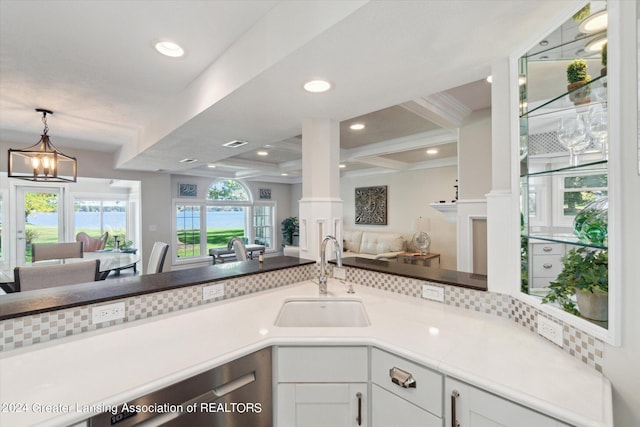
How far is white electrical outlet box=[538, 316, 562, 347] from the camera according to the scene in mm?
1066

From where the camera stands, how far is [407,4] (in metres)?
0.99

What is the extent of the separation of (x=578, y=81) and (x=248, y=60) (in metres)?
1.53

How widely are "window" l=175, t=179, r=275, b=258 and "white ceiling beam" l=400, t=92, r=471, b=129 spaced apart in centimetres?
577

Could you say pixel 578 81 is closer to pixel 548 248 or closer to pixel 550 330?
pixel 548 248

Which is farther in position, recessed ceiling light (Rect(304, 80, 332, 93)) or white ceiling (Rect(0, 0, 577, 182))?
recessed ceiling light (Rect(304, 80, 332, 93))

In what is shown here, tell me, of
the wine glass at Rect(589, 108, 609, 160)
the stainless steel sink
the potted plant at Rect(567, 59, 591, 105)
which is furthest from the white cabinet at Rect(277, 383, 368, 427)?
the potted plant at Rect(567, 59, 591, 105)

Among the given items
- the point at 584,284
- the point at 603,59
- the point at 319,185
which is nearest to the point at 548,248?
the point at 584,284

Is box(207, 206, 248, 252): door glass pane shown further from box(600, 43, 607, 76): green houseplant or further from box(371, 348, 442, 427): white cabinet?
box(600, 43, 607, 76): green houseplant

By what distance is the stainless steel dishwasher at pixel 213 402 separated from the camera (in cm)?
89

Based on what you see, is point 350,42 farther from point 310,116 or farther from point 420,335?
point 420,335

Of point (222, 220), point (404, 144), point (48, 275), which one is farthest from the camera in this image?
point (222, 220)

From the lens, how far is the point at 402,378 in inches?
42.8

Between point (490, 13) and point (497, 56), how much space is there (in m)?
0.38

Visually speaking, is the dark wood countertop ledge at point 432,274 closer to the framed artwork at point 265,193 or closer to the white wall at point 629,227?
the white wall at point 629,227
